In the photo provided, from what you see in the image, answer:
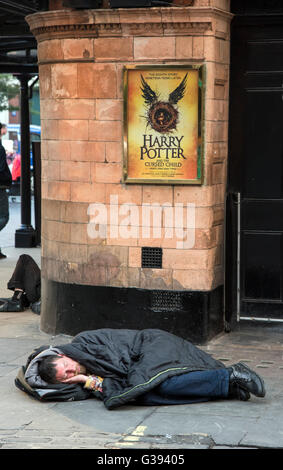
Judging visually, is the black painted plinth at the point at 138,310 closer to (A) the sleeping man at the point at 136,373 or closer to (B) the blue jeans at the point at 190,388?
(A) the sleeping man at the point at 136,373

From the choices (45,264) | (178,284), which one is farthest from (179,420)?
(45,264)

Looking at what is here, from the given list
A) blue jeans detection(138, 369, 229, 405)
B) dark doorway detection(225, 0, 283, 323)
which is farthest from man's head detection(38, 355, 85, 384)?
dark doorway detection(225, 0, 283, 323)

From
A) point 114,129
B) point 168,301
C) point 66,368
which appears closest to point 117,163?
point 114,129

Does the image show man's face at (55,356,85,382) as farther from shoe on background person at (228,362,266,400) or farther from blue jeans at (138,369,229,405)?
shoe on background person at (228,362,266,400)

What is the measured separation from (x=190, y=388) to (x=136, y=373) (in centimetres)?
43

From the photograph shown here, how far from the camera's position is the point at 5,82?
4334 centimetres

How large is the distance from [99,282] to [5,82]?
3566 cm

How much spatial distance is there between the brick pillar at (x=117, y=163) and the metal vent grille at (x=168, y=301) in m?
0.02

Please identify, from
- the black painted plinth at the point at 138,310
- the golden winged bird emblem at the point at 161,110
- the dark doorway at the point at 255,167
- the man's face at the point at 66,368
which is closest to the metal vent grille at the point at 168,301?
the black painted plinth at the point at 138,310

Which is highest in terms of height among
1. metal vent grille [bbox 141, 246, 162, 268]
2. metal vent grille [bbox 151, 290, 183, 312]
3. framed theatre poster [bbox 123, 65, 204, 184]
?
framed theatre poster [bbox 123, 65, 204, 184]

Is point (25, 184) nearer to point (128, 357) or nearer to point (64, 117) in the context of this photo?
point (64, 117)

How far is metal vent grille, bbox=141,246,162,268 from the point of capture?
29.3 feet

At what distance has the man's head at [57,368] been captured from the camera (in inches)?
271

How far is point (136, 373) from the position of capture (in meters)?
6.76
